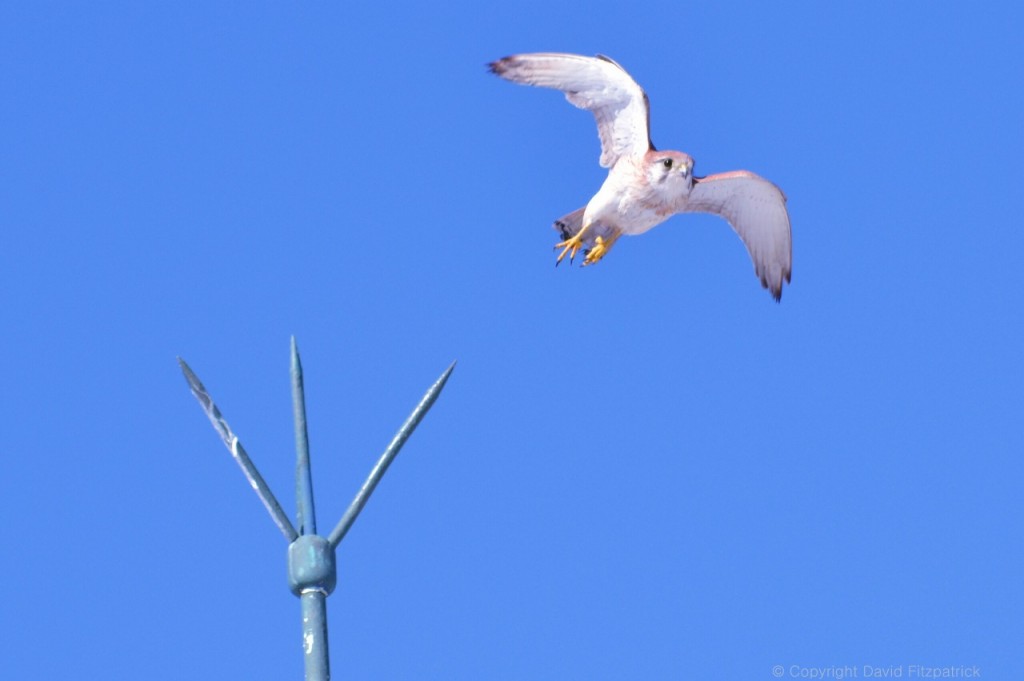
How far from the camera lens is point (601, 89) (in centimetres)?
2686

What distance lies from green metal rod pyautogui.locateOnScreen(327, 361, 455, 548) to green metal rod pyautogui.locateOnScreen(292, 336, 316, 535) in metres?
0.27

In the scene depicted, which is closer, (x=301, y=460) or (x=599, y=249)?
(x=301, y=460)

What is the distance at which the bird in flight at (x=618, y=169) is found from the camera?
26.3 meters

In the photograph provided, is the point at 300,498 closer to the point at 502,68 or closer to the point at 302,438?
the point at 302,438

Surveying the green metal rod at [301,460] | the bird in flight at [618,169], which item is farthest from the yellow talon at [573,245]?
the green metal rod at [301,460]

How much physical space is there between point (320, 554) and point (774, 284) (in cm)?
1244

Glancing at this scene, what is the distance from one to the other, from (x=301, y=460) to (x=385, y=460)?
0.88m

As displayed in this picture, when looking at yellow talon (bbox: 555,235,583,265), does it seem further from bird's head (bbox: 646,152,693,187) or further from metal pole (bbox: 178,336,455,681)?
metal pole (bbox: 178,336,455,681)

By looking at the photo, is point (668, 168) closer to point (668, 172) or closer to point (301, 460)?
point (668, 172)

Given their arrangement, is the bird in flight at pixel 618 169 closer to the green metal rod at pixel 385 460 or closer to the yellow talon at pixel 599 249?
the yellow talon at pixel 599 249

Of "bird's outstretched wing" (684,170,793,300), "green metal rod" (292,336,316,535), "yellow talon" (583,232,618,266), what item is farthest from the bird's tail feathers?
"green metal rod" (292,336,316,535)

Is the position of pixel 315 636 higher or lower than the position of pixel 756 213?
lower

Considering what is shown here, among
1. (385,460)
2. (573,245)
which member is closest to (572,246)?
(573,245)

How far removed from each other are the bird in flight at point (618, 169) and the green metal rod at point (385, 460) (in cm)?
691
